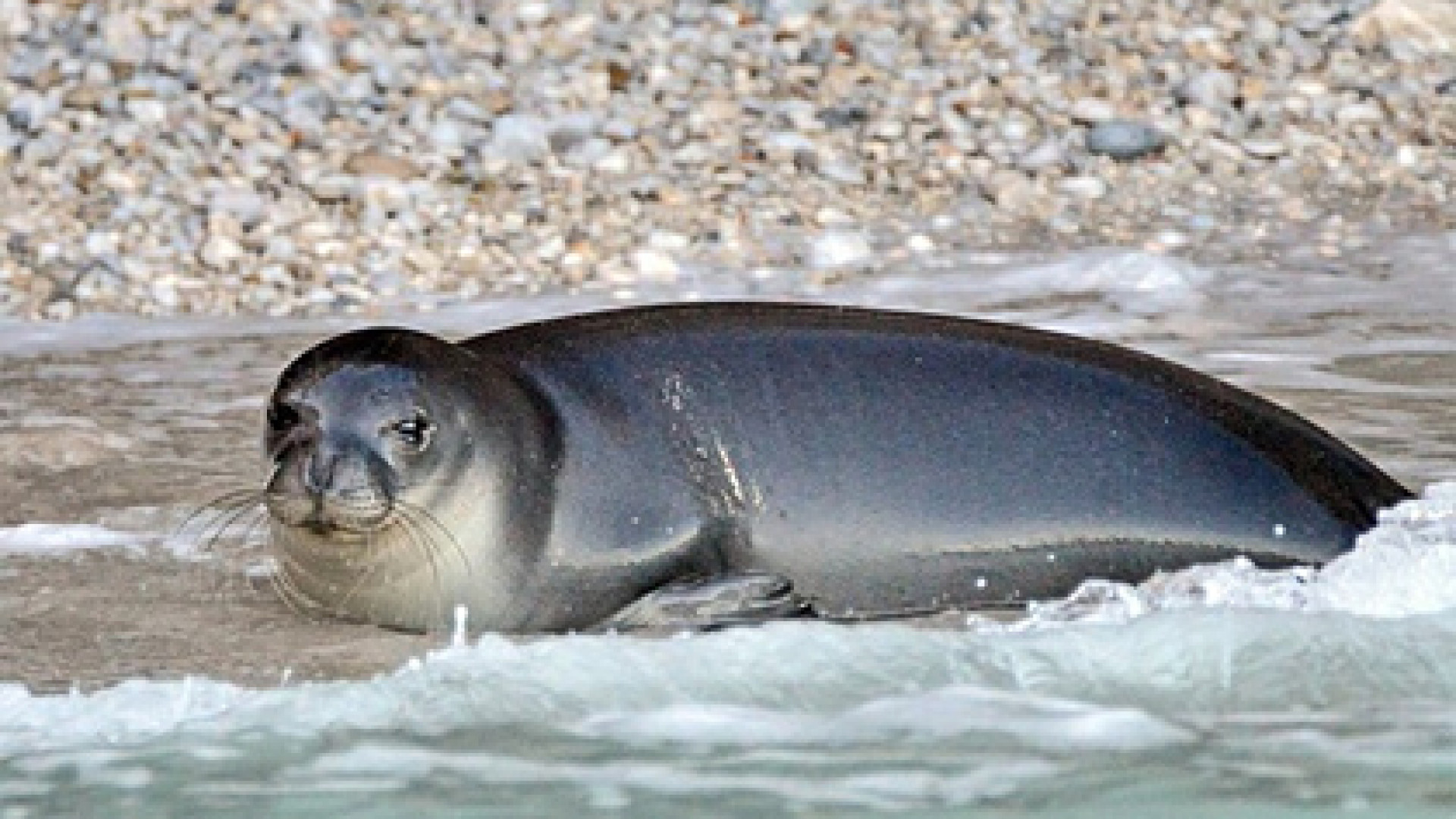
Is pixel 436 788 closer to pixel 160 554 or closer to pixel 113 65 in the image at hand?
pixel 160 554

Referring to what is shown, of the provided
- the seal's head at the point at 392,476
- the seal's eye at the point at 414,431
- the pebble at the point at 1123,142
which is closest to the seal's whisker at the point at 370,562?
the seal's head at the point at 392,476

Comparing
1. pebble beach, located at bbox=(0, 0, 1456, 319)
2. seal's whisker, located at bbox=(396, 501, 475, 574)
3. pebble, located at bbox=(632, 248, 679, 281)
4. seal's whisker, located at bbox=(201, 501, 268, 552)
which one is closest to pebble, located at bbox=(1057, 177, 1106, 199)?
pebble beach, located at bbox=(0, 0, 1456, 319)

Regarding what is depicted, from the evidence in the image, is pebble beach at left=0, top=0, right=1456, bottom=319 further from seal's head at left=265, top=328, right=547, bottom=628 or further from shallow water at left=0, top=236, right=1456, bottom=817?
seal's head at left=265, top=328, right=547, bottom=628

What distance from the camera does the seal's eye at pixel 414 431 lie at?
4.93m

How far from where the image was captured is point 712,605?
15.8ft

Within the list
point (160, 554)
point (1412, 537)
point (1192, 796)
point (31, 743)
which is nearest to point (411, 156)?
point (160, 554)

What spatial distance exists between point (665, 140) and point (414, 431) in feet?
13.9

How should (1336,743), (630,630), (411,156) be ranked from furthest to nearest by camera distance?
(411,156) → (630,630) → (1336,743)

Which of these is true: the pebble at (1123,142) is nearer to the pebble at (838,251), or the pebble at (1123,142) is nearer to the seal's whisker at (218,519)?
the pebble at (838,251)

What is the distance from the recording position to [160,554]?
17.4 ft

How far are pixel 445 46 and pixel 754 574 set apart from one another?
4.89m

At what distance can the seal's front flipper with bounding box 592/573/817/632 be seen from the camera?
15.8 ft

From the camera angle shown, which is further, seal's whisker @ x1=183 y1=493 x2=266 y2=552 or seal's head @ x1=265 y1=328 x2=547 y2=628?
seal's whisker @ x1=183 y1=493 x2=266 y2=552

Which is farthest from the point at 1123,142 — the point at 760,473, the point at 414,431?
the point at 414,431
